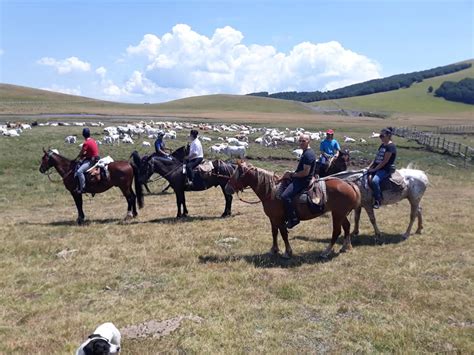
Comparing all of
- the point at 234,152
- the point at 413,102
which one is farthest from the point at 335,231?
the point at 413,102

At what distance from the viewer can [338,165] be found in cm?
1525

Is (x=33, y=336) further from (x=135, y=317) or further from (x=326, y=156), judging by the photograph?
(x=326, y=156)

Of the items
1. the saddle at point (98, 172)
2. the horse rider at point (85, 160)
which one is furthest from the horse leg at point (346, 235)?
the horse rider at point (85, 160)

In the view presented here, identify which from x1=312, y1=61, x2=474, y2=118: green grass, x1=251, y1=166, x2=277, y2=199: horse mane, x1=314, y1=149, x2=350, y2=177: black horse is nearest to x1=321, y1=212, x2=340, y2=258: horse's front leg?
x1=251, y1=166, x2=277, y2=199: horse mane

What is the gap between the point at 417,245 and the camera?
12.3 m

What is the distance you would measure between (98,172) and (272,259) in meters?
7.28

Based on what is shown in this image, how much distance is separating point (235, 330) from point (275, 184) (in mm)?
4635

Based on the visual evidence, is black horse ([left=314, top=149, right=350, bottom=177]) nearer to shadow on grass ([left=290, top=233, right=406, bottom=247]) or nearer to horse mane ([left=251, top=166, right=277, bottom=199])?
shadow on grass ([left=290, top=233, right=406, bottom=247])

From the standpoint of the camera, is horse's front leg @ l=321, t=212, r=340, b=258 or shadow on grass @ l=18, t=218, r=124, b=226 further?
shadow on grass @ l=18, t=218, r=124, b=226

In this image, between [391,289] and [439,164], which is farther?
[439,164]

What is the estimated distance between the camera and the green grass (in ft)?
497

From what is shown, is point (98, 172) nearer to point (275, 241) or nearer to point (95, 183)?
point (95, 183)

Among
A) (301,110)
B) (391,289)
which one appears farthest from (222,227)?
(301,110)

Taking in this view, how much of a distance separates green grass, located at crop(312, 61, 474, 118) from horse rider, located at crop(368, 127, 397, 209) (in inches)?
5583
